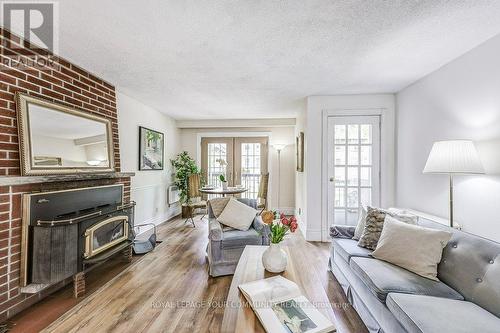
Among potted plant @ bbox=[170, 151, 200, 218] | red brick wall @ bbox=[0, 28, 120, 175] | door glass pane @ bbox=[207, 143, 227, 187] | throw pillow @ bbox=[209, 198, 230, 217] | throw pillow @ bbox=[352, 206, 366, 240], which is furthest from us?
door glass pane @ bbox=[207, 143, 227, 187]

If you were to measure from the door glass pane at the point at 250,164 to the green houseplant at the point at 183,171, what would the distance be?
3.96 ft

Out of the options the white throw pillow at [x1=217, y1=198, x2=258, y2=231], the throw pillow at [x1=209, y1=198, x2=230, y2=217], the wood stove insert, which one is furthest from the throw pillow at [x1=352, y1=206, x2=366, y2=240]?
the wood stove insert

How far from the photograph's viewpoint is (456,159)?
1970 mm

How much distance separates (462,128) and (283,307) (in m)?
2.62

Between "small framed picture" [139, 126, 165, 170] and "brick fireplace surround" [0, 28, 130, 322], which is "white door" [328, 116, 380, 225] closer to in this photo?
"small framed picture" [139, 126, 165, 170]

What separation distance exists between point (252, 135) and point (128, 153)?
2959mm

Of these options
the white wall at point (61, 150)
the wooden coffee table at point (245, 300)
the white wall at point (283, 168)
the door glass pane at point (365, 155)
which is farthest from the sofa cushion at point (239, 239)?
the white wall at point (283, 168)

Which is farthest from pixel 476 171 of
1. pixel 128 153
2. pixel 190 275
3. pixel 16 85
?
pixel 128 153

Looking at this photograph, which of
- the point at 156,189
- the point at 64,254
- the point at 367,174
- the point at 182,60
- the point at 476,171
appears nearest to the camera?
the point at 476,171

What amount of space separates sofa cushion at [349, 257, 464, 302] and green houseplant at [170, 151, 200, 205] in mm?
4049

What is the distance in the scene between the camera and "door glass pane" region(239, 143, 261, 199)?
5.73m

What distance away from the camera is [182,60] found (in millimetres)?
2445

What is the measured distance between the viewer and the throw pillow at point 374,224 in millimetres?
2084

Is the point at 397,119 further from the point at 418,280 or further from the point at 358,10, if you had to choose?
the point at 418,280
